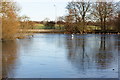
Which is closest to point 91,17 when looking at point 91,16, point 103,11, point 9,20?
point 91,16

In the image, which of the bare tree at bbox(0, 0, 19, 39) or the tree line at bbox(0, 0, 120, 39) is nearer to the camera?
the bare tree at bbox(0, 0, 19, 39)

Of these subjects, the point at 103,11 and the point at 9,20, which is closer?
the point at 9,20

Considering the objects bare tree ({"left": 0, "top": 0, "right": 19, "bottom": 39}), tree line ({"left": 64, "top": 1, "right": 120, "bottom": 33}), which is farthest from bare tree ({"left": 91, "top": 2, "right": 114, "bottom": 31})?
bare tree ({"left": 0, "top": 0, "right": 19, "bottom": 39})

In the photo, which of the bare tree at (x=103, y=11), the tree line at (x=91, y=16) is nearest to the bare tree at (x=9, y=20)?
the tree line at (x=91, y=16)

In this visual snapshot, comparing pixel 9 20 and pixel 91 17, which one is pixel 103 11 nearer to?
pixel 91 17

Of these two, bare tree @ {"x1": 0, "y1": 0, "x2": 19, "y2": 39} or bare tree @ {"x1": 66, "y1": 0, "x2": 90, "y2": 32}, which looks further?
bare tree @ {"x1": 66, "y1": 0, "x2": 90, "y2": 32}

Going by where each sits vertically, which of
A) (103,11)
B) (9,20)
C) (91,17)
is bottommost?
(9,20)

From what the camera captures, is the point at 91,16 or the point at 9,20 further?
the point at 91,16

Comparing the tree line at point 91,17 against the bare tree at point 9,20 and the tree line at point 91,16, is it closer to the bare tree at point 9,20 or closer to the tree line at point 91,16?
the tree line at point 91,16

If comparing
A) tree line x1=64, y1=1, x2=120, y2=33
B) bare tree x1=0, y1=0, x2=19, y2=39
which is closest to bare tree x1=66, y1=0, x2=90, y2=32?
tree line x1=64, y1=1, x2=120, y2=33

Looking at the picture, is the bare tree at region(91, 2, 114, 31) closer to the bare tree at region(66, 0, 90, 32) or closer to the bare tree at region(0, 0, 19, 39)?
the bare tree at region(66, 0, 90, 32)

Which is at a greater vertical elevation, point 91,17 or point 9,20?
point 91,17

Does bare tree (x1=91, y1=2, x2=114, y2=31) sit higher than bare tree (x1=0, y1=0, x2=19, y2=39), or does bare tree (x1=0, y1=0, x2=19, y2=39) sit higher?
bare tree (x1=91, y1=2, x2=114, y2=31)

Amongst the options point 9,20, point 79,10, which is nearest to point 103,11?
point 79,10
